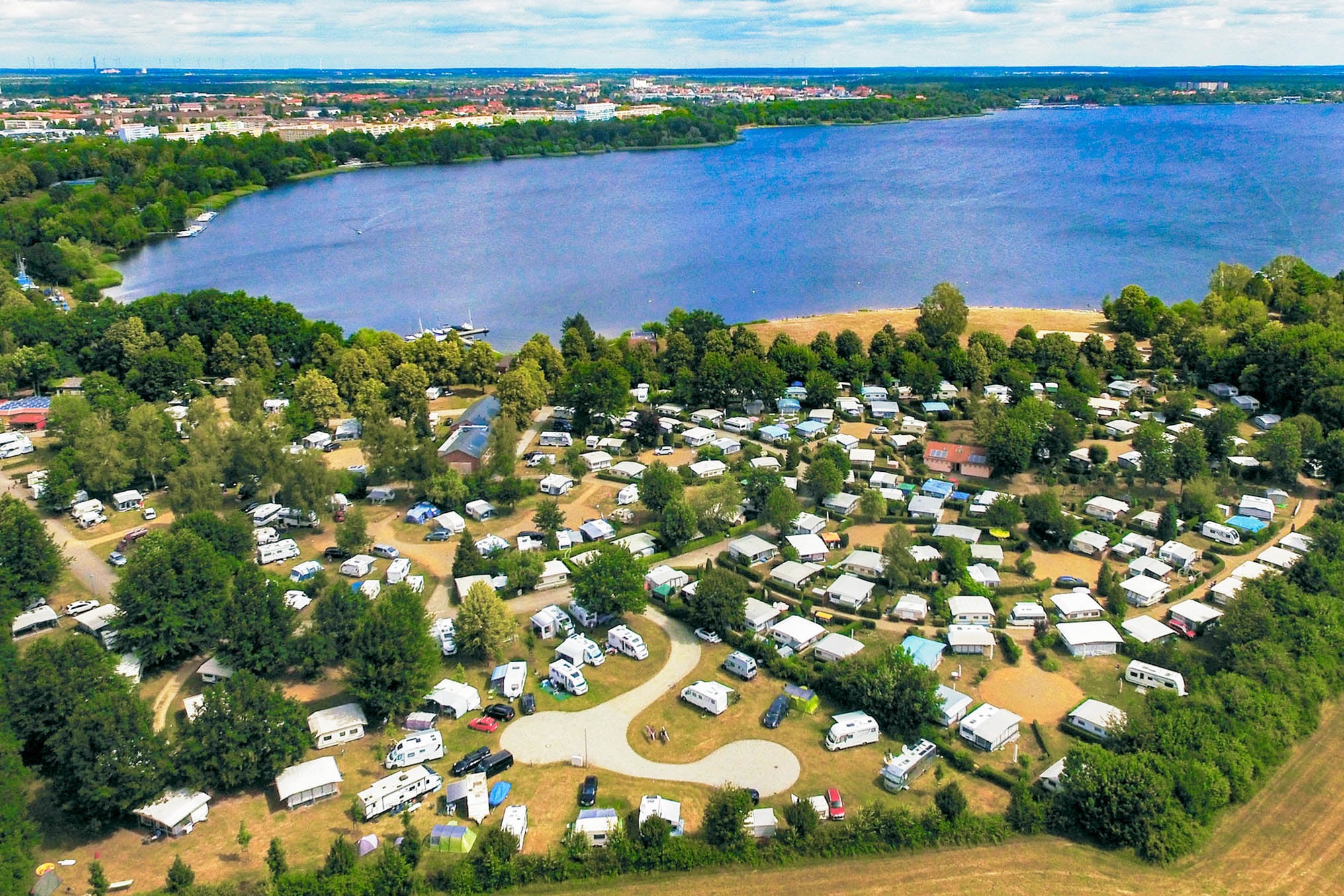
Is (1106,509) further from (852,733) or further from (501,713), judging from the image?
(501,713)

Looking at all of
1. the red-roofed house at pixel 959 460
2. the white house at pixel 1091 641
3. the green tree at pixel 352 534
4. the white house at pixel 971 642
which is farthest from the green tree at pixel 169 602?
the red-roofed house at pixel 959 460

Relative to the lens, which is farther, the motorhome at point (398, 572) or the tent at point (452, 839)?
the motorhome at point (398, 572)

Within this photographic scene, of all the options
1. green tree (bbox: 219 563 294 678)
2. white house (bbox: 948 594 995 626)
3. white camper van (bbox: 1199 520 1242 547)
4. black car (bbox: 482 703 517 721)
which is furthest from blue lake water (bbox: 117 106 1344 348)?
black car (bbox: 482 703 517 721)

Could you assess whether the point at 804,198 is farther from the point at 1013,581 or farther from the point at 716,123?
the point at 1013,581

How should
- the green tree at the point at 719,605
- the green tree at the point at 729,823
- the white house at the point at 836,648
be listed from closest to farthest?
the green tree at the point at 729,823, the white house at the point at 836,648, the green tree at the point at 719,605

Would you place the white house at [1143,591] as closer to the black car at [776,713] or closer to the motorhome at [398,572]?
the black car at [776,713]

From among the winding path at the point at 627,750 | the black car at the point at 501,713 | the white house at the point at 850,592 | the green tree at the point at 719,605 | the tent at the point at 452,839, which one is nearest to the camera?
the tent at the point at 452,839
